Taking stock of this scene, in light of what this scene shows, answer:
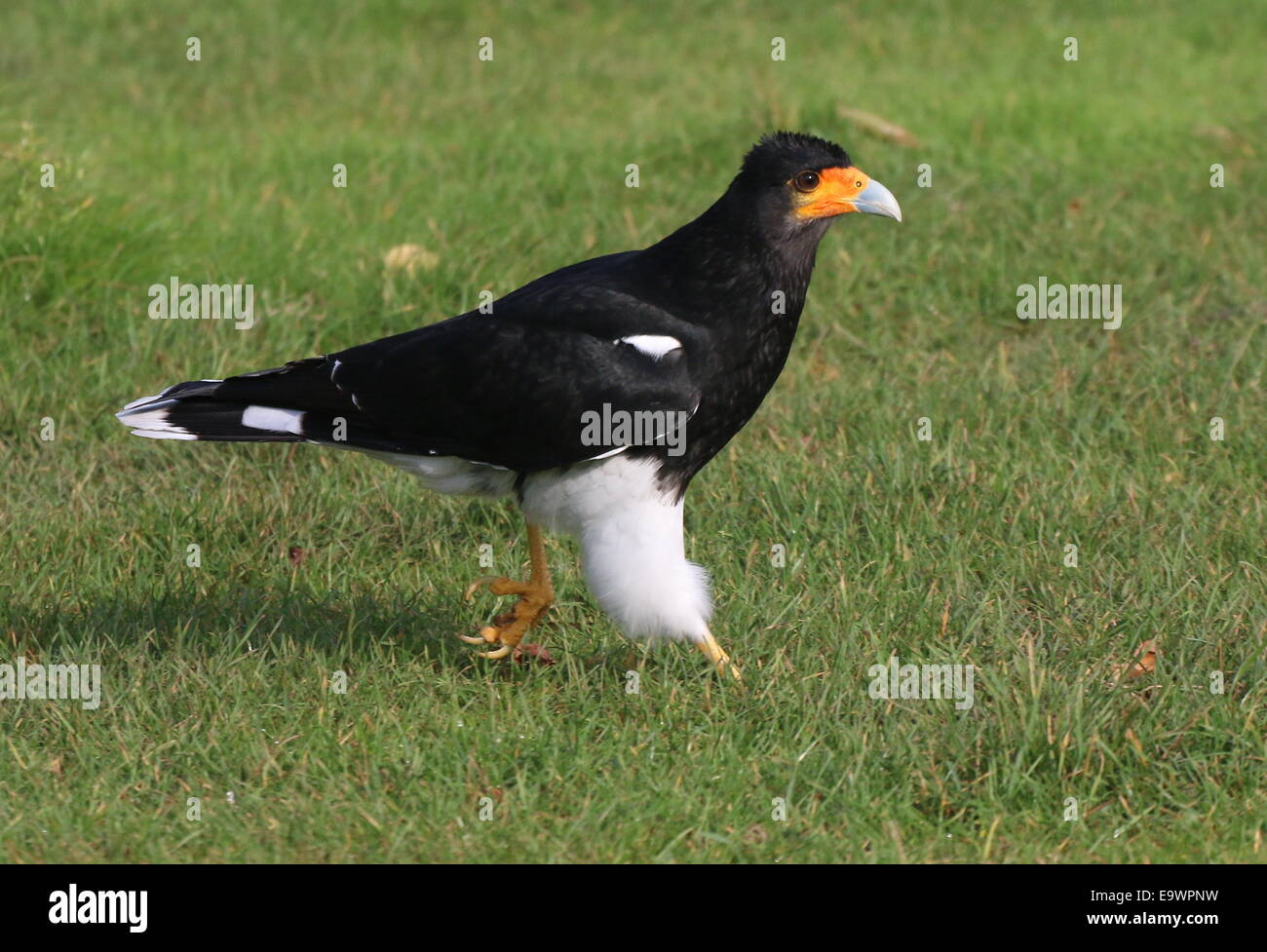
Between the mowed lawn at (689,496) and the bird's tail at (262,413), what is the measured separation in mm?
638

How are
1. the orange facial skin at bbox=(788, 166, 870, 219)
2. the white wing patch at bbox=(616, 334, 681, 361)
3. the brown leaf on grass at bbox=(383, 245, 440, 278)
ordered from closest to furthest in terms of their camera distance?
the white wing patch at bbox=(616, 334, 681, 361) → the orange facial skin at bbox=(788, 166, 870, 219) → the brown leaf on grass at bbox=(383, 245, 440, 278)

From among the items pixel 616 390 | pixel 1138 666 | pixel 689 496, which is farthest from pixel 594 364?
pixel 1138 666

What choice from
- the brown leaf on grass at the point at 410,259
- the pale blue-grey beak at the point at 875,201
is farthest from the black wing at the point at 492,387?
Answer: the brown leaf on grass at the point at 410,259

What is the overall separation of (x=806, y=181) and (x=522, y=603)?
4.90 ft

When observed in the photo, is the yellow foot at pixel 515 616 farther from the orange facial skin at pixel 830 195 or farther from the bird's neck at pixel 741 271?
the orange facial skin at pixel 830 195

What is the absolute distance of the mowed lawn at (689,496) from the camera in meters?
3.95

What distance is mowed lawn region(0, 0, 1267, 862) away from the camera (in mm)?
3949

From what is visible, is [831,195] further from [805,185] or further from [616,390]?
[616,390]

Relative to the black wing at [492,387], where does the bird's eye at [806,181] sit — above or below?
above

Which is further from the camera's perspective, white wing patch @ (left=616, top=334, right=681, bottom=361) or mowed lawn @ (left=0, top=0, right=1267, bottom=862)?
white wing patch @ (left=616, top=334, right=681, bottom=361)

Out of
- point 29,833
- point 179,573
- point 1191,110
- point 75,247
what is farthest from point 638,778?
point 1191,110

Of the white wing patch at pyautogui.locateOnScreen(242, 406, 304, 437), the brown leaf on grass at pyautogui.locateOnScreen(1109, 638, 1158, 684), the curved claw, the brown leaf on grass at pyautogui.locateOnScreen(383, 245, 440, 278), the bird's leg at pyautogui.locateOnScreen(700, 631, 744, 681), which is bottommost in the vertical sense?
the curved claw

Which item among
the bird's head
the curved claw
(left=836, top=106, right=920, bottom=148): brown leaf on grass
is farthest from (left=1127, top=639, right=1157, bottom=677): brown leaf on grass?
(left=836, top=106, right=920, bottom=148): brown leaf on grass

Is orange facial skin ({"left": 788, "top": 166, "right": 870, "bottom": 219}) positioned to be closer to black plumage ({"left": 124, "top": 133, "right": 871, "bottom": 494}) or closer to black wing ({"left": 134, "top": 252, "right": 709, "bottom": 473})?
black plumage ({"left": 124, "top": 133, "right": 871, "bottom": 494})
